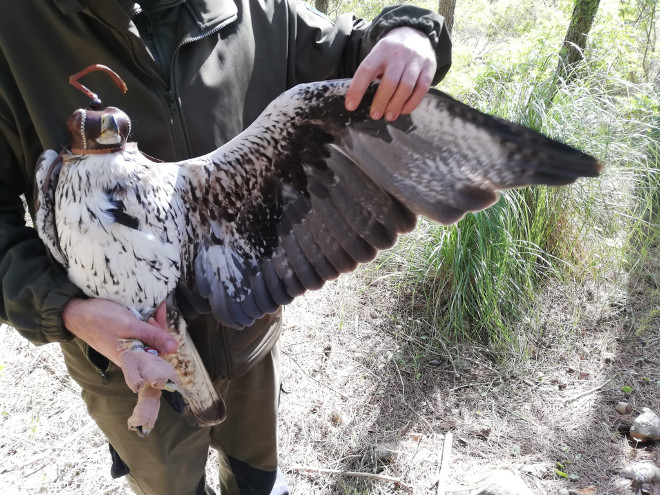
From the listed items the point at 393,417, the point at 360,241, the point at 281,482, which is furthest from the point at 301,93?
the point at 393,417

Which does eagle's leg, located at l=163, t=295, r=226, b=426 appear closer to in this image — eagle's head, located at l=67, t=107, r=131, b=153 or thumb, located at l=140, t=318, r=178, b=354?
thumb, located at l=140, t=318, r=178, b=354

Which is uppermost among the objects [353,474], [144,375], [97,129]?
[97,129]

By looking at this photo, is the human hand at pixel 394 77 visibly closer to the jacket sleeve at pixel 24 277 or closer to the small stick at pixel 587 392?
the jacket sleeve at pixel 24 277

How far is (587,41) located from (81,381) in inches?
216

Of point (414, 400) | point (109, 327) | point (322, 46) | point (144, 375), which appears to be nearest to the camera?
point (144, 375)

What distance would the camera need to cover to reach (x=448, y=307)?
12.5 feet

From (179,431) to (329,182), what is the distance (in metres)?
1.04

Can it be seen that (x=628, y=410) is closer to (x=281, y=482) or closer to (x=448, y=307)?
(x=448, y=307)

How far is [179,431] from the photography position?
1.83m

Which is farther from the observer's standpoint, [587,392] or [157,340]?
[587,392]

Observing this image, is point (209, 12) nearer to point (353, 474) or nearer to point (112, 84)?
point (112, 84)

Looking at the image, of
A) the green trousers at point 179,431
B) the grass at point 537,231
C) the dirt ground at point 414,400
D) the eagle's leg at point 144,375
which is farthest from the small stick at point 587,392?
the eagle's leg at point 144,375

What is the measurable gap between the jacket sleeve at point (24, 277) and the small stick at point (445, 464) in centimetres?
218

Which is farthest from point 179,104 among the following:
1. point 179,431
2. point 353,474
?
point 353,474
